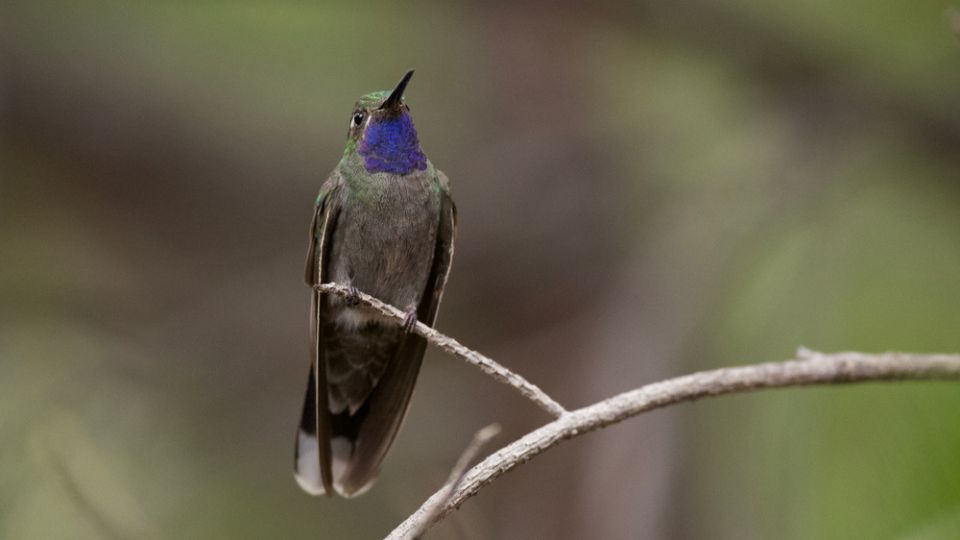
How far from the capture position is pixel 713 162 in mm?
6590

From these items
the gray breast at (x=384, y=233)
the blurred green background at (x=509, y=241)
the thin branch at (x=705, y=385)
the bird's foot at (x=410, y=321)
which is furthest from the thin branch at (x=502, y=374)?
the blurred green background at (x=509, y=241)

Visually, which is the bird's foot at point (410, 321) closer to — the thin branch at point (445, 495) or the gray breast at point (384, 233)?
the gray breast at point (384, 233)

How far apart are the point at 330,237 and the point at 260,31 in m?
3.82

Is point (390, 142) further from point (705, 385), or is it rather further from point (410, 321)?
point (705, 385)

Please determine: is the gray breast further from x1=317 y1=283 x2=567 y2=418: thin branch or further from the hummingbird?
x1=317 y1=283 x2=567 y2=418: thin branch

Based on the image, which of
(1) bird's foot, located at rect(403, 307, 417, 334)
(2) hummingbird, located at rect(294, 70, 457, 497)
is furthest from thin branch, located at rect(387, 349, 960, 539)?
(2) hummingbird, located at rect(294, 70, 457, 497)

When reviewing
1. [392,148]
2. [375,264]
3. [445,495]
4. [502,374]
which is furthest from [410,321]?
[445,495]

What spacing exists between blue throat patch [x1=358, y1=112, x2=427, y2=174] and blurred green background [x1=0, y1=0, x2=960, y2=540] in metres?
1.63

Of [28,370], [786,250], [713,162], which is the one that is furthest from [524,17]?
[28,370]

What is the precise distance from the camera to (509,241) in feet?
20.0

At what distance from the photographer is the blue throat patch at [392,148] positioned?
12.2 feet

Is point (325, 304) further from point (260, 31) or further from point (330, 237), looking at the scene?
point (260, 31)

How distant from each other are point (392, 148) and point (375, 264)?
371mm

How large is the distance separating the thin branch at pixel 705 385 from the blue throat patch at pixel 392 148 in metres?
1.91
